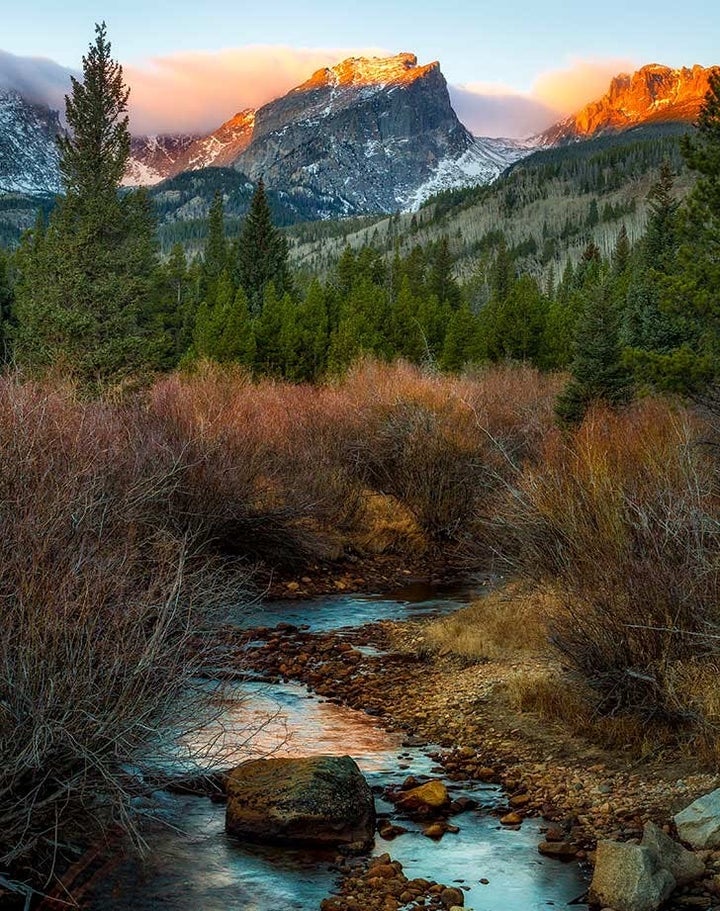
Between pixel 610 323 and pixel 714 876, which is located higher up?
pixel 610 323

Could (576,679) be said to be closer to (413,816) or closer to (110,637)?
(413,816)

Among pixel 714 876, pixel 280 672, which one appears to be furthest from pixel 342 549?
pixel 714 876

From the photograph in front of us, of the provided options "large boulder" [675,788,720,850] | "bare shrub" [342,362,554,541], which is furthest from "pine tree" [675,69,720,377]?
"large boulder" [675,788,720,850]

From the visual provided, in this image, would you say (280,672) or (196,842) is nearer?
(196,842)

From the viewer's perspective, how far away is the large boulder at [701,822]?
8188 millimetres

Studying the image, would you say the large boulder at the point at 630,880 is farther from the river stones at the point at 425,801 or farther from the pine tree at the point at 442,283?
the pine tree at the point at 442,283

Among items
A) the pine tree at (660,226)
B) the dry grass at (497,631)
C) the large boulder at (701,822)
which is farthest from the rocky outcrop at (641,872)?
the pine tree at (660,226)

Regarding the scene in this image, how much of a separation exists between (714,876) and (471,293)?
118392mm

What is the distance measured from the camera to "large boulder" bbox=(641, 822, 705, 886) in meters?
7.73

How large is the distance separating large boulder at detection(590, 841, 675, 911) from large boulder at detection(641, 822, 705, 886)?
0.36ft

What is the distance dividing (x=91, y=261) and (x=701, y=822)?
89.6ft

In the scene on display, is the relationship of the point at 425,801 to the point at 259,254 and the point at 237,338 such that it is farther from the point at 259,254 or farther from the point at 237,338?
the point at 259,254

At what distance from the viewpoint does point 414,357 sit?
5744 centimetres

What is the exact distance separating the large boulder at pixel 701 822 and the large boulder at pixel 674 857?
24 centimetres
